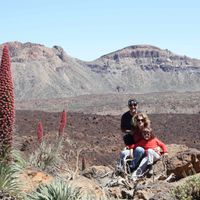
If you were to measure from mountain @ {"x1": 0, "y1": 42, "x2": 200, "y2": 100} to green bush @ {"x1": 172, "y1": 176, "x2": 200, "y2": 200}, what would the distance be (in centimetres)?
13360

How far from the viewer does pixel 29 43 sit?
183 meters

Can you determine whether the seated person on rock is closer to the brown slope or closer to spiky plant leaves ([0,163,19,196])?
spiky plant leaves ([0,163,19,196])

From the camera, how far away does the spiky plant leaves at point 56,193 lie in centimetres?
481

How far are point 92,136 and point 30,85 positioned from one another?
11067cm

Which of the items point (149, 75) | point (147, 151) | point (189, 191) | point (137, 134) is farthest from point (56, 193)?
point (149, 75)

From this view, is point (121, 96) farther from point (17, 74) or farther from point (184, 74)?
point (184, 74)

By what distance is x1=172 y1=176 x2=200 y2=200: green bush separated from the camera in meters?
6.48

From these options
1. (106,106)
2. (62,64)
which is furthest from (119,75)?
(106,106)

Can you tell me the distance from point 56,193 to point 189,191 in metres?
2.43

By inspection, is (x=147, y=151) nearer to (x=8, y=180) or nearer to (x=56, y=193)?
(x=56, y=193)

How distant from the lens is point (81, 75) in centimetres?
17438

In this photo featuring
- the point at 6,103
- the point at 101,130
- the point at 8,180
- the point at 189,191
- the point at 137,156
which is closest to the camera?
the point at 6,103

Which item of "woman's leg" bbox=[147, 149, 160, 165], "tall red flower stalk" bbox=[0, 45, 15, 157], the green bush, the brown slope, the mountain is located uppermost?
the mountain

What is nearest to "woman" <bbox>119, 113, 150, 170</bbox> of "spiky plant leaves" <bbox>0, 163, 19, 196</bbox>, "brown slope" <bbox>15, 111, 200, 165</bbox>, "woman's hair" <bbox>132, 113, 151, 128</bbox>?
"woman's hair" <bbox>132, 113, 151, 128</bbox>
